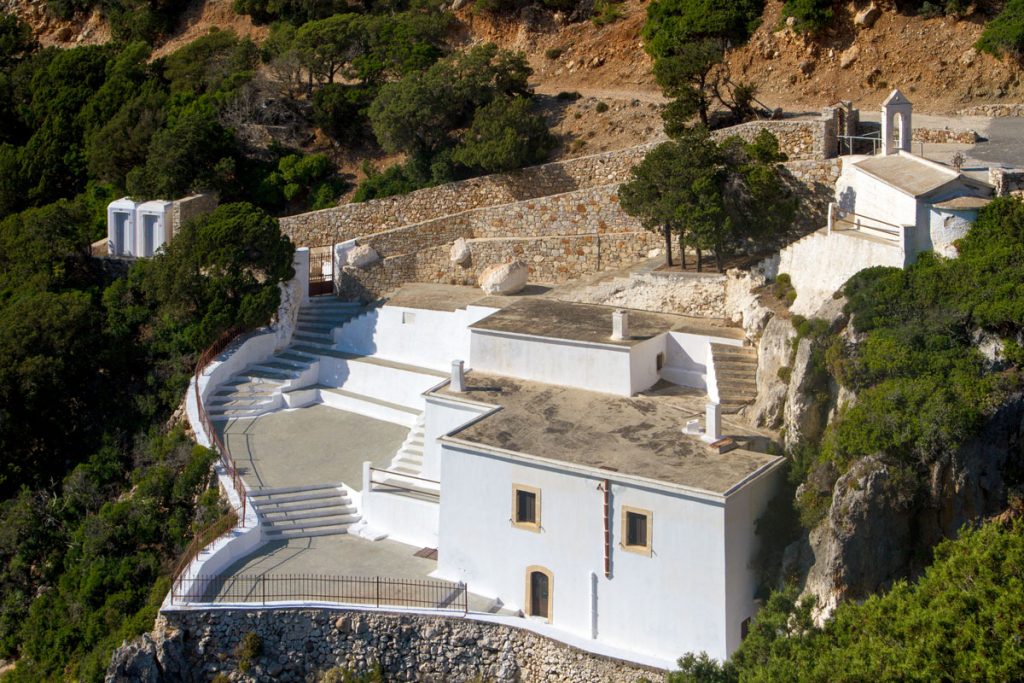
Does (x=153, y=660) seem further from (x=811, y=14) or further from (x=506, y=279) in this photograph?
(x=811, y=14)

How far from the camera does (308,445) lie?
25500 millimetres

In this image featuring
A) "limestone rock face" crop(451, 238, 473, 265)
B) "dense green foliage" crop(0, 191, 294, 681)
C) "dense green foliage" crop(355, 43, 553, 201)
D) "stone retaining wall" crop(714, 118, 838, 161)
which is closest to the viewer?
"dense green foliage" crop(0, 191, 294, 681)

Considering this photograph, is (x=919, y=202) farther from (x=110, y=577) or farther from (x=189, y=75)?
(x=189, y=75)

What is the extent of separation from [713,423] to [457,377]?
5277 mm

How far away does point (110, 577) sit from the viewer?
22.9 m

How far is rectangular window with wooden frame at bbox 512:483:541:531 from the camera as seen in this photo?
19.8m

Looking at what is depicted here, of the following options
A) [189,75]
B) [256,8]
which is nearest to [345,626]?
[189,75]

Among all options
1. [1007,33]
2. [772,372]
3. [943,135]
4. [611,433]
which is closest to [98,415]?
[611,433]

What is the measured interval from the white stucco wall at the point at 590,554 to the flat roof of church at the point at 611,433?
38 centimetres

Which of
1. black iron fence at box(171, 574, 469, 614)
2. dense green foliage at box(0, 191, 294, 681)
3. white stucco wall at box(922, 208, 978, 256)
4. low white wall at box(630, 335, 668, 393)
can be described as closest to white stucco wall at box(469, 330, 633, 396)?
low white wall at box(630, 335, 668, 393)

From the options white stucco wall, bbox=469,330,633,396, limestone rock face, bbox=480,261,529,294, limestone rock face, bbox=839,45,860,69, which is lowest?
white stucco wall, bbox=469,330,633,396

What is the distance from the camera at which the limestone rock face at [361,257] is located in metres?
30.0

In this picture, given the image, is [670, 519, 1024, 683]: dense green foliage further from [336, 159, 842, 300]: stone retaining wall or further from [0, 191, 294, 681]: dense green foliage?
[336, 159, 842, 300]: stone retaining wall

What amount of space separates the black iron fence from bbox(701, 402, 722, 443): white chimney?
15.3 feet
